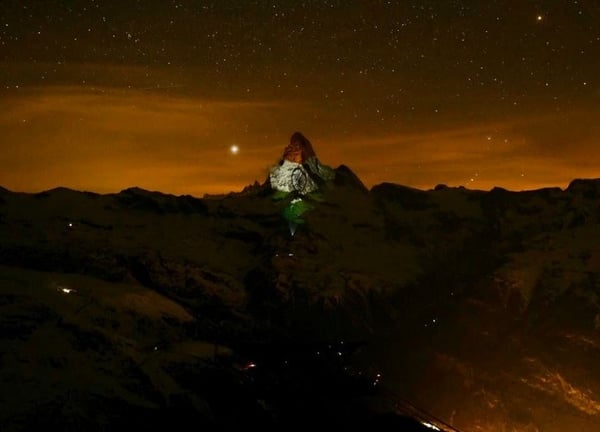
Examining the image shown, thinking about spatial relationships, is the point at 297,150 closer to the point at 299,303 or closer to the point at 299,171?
the point at 299,171

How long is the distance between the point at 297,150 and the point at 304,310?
119ft

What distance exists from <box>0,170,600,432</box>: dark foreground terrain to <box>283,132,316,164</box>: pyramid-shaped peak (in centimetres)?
620

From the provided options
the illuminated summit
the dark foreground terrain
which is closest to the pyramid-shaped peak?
the illuminated summit

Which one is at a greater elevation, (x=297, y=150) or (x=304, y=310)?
(x=297, y=150)

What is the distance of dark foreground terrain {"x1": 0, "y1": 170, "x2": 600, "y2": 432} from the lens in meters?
42.8

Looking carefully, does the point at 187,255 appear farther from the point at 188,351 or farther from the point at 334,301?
the point at 188,351

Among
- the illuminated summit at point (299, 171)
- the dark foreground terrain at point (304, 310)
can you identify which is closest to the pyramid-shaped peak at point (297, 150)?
the illuminated summit at point (299, 171)

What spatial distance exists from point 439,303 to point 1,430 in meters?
64.3

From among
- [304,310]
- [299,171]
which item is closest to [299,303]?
[304,310]

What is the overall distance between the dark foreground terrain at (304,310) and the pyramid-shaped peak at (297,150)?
6199 millimetres

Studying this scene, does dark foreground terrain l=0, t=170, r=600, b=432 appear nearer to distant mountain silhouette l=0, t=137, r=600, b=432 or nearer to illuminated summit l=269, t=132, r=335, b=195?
distant mountain silhouette l=0, t=137, r=600, b=432

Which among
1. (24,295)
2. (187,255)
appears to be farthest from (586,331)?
(24,295)

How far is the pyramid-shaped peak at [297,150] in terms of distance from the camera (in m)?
116

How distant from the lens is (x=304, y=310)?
86000mm
